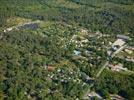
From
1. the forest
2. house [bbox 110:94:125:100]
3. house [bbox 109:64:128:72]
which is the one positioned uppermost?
the forest

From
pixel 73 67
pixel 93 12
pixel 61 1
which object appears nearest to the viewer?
pixel 73 67

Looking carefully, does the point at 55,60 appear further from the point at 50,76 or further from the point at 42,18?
the point at 42,18

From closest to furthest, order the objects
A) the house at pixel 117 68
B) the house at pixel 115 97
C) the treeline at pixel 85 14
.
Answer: the house at pixel 115 97 → the house at pixel 117 68 → the treeline at pixel 85 14

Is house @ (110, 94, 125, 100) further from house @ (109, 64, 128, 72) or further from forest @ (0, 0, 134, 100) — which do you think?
house @ (109, 64, 128, 72)

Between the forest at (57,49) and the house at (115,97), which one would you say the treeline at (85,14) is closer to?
the forest at (57,49)

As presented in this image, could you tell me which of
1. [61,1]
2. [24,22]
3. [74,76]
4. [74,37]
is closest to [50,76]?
[74,76]

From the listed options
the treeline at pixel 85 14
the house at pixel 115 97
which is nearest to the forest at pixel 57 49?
the treeline at pixel 85 14

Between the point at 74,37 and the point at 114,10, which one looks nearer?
the point at 74,37

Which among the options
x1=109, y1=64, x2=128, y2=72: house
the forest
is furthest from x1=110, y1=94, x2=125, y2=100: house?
x1=109, y1=64, x2=128, y2=72: house

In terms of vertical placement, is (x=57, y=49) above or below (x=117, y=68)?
above

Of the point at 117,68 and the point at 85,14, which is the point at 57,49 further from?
the point at 85,14

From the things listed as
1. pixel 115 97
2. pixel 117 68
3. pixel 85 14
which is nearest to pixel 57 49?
pixel 117 68
